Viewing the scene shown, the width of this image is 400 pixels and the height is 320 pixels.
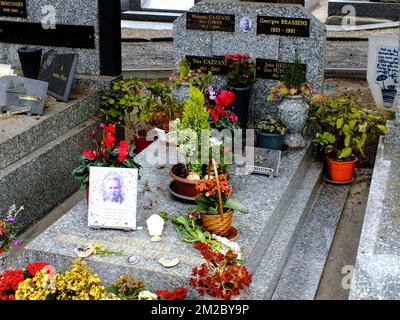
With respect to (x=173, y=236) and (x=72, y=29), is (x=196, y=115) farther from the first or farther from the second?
(x=72, y=29)

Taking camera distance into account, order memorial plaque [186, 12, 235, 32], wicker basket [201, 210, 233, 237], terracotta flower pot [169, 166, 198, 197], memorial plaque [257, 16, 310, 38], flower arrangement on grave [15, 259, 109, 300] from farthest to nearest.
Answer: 1. memorial plaque [186, 12, 235, 32]
2. memorial plaque [257, 16, 310, 38]
3. terracotta flower pot [169, 166, 198, 197]
4. wicker basket [201, 210, 233, 237]
5. flower arrangement on grave [15, 259, 109, 300]

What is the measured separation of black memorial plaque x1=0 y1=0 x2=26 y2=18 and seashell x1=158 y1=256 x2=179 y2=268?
14.9ft

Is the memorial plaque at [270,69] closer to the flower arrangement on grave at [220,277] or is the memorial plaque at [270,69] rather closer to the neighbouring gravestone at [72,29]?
the neighbouring gravestone at [72,29]

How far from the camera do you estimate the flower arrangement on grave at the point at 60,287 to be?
4.52 m

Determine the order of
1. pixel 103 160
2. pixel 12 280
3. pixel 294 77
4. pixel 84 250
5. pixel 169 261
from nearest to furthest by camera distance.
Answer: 1. pixel 12 280
2. pixel 169 261
3. pixel 84 250
4. pixel 103 160
5. pixel 294 77

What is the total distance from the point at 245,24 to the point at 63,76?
2.07 m

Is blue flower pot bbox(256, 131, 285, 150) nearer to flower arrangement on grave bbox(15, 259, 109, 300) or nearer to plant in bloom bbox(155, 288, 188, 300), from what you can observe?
plant in bloom bbox(155, 288, 188, 300)

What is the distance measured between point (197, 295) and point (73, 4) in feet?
14.9

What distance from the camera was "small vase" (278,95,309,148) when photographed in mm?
7441

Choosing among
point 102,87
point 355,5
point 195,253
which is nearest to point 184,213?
point 195,253

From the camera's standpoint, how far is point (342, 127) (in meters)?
7.54

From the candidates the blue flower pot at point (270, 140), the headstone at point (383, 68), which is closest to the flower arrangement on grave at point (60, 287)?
the blue flower pot at point (270, 140)

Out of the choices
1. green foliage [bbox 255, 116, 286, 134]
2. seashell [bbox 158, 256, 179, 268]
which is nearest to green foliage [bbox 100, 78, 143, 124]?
green foliage [bbox 255, 116, 286, 134]

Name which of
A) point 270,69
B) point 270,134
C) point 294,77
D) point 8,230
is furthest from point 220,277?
point 270,69
